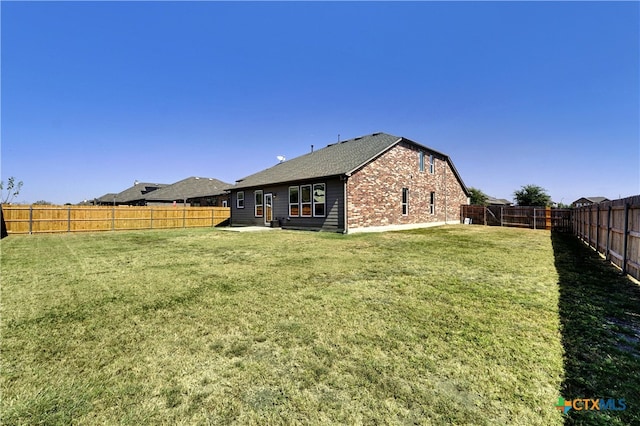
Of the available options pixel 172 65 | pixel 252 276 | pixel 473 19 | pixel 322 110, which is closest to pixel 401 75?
pixel 473 19

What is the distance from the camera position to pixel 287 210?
16.5 meters

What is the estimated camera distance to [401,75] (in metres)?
15.7

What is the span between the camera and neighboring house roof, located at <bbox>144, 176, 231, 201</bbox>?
106ft

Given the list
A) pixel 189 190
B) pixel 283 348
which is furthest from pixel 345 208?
pixel 189 190

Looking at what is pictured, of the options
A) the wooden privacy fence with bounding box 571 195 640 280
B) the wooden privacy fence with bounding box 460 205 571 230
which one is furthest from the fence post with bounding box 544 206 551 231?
the wooden privacy fence with bounding box 571 195 640 280

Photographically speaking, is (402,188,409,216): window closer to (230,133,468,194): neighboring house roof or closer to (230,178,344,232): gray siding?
(230,133,468,194): neighboring house roof

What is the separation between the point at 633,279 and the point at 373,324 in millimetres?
6013

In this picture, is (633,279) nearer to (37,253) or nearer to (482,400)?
(482,400)

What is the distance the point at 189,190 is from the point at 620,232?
37.2 metres

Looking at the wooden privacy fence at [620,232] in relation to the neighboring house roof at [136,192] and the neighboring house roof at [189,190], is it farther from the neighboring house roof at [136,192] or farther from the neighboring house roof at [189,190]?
the neighboring house roof at [136,192]

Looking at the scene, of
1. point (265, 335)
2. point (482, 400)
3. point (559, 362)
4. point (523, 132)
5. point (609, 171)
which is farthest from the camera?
point (609, 171)

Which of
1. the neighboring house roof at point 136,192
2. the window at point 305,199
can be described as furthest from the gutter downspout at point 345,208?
the neighboring house roof at point 136,192

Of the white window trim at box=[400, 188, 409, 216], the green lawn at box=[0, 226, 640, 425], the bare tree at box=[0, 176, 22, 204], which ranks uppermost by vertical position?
the bare tree at box=[0, 176, 22, 204]

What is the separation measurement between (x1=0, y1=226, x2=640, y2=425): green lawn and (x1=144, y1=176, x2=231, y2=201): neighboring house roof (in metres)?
28.5
